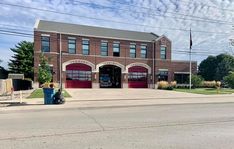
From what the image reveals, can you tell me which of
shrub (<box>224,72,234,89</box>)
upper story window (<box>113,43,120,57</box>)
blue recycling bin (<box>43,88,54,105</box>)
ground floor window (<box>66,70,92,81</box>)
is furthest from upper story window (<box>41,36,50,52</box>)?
shrub (<box>224,72,234,89</box>)

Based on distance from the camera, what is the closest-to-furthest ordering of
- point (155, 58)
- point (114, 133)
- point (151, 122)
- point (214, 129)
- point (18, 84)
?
point (114, 133)
point (214, 129)
point (151, 122)
point (18, 84)
point (155, 58)

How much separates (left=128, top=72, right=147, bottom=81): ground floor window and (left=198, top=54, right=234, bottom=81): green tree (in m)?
26.6

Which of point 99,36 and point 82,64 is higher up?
point 99,36

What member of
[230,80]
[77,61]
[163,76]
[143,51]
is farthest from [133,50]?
[230,80]

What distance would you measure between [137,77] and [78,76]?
35.4ft

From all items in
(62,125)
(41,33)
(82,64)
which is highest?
(41,33)

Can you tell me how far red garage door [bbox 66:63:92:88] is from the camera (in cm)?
4669

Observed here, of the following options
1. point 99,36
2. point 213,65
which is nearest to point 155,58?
point 99,36

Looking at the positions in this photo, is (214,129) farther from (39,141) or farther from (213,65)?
(213,65)

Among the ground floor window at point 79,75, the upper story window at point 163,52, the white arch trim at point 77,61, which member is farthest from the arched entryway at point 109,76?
the upper story window at point 163,52

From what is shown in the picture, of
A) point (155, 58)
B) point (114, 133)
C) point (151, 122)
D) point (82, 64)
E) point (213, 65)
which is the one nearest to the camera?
point (114, 133)

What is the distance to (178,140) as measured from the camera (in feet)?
26.8

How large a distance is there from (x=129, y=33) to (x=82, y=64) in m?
12.0

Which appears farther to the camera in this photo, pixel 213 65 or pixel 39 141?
pixel 213 65
